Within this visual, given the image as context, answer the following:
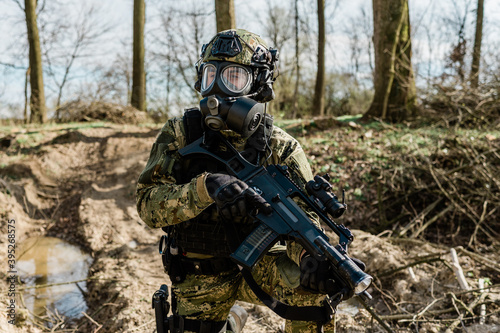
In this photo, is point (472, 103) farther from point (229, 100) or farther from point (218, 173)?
point (218, 173)

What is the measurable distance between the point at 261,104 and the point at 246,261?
1041 millimetres

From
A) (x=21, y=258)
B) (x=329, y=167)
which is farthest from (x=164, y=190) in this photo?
(x=329, y=167)

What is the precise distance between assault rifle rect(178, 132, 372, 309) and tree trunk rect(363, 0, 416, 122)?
8169mm

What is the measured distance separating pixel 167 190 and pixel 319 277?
3.52ft

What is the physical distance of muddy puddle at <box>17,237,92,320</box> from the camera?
461cm

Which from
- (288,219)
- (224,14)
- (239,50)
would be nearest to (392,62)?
(224,14)

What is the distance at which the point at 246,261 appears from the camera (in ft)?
7.45

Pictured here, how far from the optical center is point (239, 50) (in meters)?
2.74

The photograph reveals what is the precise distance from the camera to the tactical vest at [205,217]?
106 inches

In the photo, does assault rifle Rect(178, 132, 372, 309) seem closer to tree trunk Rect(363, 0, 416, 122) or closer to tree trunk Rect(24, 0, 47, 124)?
tree trunk Rect(363, 0, 416, 122)

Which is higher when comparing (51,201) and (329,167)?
(329,167)

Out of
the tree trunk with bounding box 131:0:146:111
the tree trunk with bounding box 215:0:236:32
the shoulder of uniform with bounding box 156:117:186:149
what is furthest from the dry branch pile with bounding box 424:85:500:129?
the tree trunk with bounding box 131:0:146:111

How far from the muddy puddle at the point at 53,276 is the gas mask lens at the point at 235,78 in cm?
292

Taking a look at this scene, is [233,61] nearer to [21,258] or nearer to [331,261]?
[331,261]
